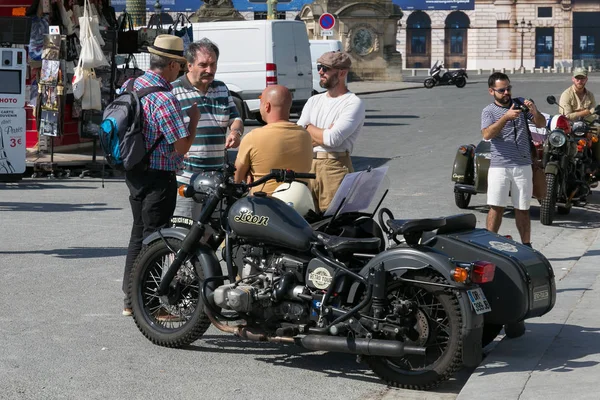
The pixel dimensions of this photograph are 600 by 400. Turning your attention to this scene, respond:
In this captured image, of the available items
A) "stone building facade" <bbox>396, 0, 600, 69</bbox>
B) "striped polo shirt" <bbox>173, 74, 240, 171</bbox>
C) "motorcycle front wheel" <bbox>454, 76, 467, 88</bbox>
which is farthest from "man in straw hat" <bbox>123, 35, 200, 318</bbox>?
"stone building facade" <bbox>396, 0, 600, 69</bbox>

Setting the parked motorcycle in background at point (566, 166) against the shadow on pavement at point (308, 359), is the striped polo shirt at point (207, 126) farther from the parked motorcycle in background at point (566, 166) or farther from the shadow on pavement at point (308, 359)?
the parked motorcycle in background at point (566, 166)

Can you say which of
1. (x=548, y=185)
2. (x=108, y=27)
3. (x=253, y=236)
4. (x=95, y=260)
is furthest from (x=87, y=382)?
(x=108, y=27)

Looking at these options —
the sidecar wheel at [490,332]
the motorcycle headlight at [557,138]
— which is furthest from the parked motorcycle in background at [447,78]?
the sidecar wheel at [490,332]

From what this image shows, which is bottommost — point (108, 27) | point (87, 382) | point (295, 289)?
point (87, 382)

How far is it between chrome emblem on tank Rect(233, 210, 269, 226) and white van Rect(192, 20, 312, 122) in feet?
55.9

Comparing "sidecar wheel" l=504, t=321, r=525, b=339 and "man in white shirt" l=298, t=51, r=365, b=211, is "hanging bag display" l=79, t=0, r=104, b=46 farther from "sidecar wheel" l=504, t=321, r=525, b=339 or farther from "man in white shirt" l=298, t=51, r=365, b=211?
"sidecar wheel" l=504, t=321, r=525, b=339

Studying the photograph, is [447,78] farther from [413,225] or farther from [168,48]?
[413,225]

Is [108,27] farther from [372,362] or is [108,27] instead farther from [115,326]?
[372,362]

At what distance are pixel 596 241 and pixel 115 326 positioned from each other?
5.43 m

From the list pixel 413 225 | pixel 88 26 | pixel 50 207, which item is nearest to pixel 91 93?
pixel 88 26

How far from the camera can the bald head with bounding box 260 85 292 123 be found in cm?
711

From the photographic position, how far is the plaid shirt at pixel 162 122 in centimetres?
724

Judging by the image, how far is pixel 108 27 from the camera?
1859 centimetres

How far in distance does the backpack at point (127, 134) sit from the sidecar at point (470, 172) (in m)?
6.38
